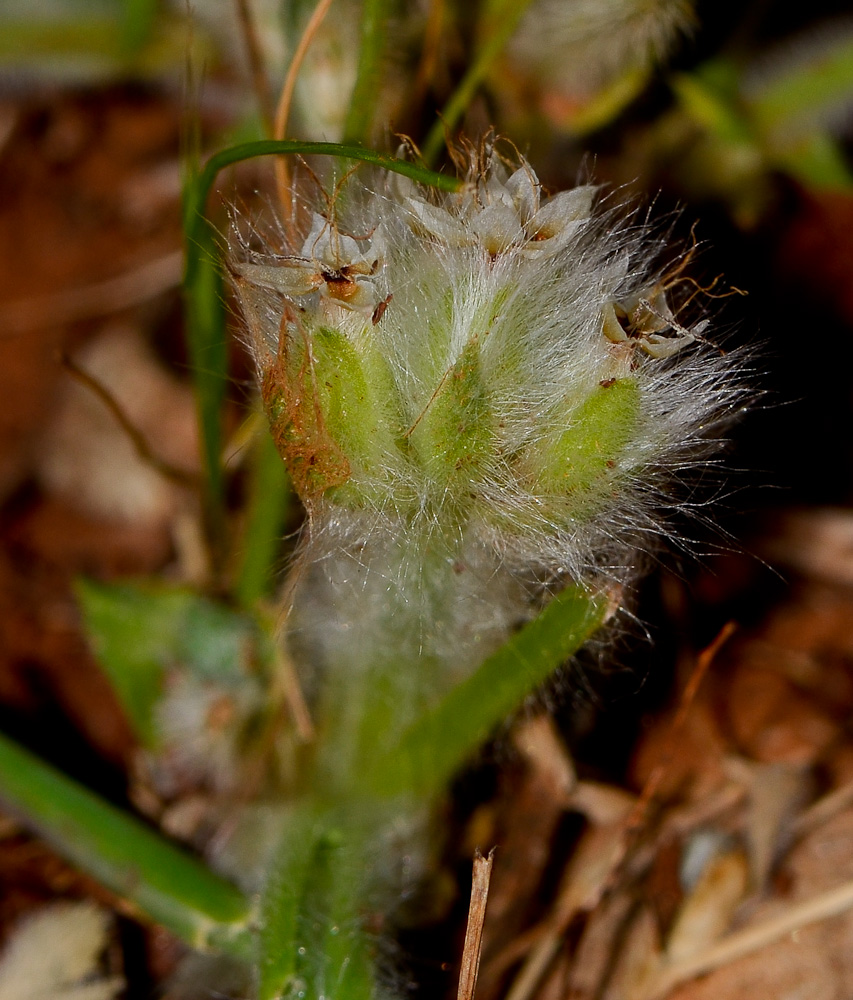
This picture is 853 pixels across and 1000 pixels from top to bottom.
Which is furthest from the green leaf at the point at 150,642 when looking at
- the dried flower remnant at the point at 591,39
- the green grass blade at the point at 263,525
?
the dried flower remnant at the point at 591,39

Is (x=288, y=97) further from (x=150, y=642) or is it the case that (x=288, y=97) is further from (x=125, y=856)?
(x=125, y=856)

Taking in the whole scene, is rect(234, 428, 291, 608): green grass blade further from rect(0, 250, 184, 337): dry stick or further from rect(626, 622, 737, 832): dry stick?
rect(0, 250, 184, 337): dry stick

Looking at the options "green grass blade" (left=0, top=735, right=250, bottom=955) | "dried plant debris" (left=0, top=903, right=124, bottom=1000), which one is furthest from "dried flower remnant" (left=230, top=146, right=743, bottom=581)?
"dried plant debris" (left=0, top=903, right=124, bottom=1000)

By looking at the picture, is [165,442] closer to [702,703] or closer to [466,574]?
[466,574]

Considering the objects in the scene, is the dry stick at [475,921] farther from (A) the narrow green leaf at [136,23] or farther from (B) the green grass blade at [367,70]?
(A) the narrow green leaf at [136,23]

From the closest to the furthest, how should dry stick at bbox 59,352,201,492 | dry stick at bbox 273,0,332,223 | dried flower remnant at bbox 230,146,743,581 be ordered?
dried flower remnant at bbox 230,146,743,581 < dry stick at bbox 273,0,332,223 < dry stick at bbox 59,352,201,492
